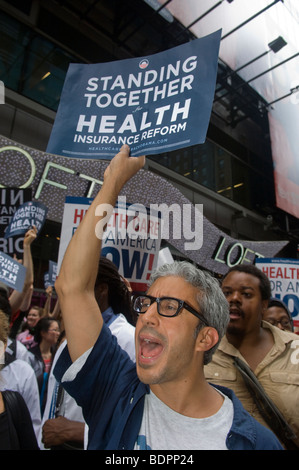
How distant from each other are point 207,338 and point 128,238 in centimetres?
227

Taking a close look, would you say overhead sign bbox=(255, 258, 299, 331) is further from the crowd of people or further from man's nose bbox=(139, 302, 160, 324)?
man's nose bbox=(139, 302, 160, 324)

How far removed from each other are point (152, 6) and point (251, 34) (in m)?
3.58

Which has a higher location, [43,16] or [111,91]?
[43,16]

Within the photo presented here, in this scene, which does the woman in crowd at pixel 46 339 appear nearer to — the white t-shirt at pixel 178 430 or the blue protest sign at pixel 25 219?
the blue protest sign at pixel 25 219

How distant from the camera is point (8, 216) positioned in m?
4.00

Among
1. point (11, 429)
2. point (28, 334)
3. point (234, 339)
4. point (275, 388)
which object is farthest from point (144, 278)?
point (28, 334)

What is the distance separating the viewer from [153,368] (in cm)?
125

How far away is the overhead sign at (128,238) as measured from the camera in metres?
3.45

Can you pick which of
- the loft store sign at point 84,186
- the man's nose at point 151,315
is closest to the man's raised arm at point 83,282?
the man's nose at point 151,315

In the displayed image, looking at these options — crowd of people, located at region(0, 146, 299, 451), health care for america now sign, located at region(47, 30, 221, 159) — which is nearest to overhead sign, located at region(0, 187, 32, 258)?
health care for america now sign, located at region(47, 30, 221, 159)

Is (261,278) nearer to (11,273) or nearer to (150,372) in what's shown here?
(150,372)

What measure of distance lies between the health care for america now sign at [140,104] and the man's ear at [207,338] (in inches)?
41.5

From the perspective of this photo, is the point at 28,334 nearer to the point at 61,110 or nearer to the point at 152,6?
the point at 61,110

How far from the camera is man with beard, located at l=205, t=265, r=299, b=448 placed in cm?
190
